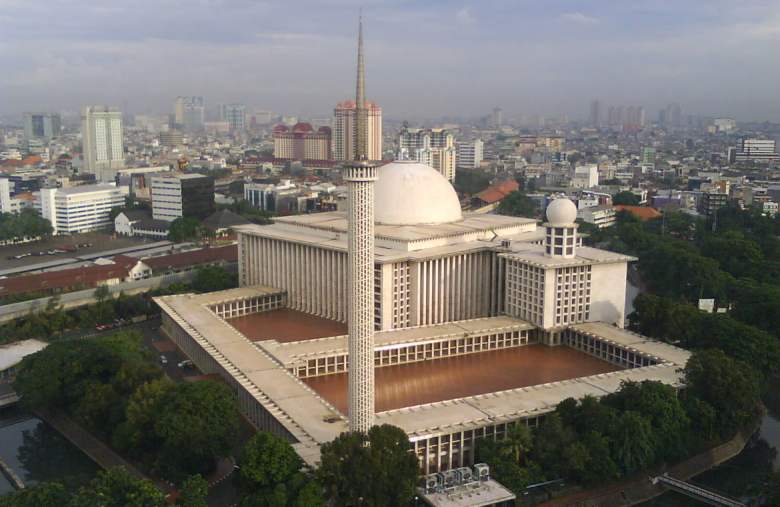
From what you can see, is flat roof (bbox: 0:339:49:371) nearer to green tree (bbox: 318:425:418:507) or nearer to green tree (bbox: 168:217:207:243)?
green tree (bbox: 318:425:418:507)

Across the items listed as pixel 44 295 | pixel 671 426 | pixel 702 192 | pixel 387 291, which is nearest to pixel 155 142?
pixel 702 192

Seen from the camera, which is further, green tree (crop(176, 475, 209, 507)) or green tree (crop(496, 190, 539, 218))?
green tree (crop(496, 190, 539, 218))

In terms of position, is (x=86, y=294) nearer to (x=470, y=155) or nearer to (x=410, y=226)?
(x=410, y=226)

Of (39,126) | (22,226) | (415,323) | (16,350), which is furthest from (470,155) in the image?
(16,350)

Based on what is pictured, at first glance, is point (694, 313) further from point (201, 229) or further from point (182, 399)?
point (201, 229)

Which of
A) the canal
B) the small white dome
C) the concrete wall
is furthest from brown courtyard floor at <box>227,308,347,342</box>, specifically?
the small white dome
